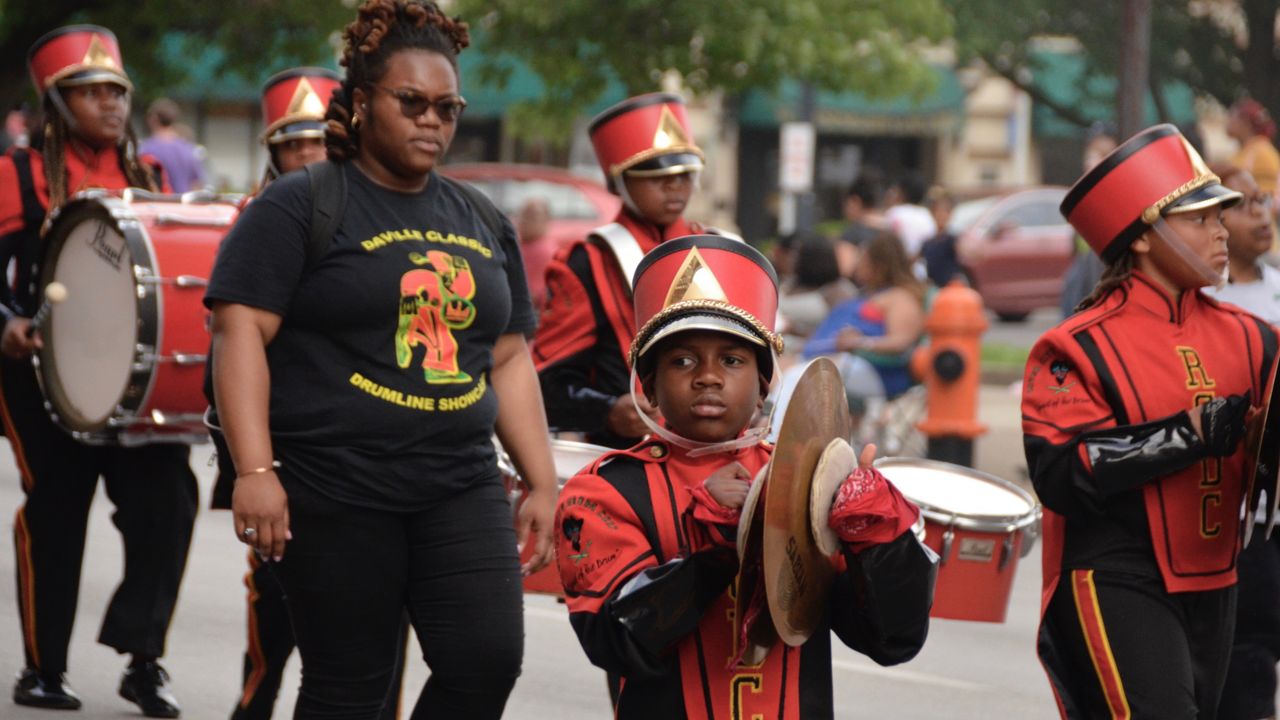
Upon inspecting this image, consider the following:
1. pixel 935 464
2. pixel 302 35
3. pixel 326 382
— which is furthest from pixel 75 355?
Result: pixel 302 35

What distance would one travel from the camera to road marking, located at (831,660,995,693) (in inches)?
281

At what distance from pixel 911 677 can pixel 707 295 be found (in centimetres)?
408

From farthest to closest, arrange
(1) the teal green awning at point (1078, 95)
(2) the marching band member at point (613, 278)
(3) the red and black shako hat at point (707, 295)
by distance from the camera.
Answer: (1) the teal green awning at point (1078, 95)
(2) the marching band member at point (613, 278)
(3) the red and black shako hat at point (707, 295)

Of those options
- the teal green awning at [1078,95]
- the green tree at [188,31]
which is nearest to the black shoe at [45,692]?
the green tree at [188,31]

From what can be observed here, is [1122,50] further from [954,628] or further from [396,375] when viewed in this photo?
[396,375]

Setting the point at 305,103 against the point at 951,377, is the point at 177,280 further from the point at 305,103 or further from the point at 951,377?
the point at 951,377

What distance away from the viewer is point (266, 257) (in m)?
4.06

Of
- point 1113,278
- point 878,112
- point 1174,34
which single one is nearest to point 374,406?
point 1113,278

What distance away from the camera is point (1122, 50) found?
37.5 feet

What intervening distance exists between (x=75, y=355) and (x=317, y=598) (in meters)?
2.25

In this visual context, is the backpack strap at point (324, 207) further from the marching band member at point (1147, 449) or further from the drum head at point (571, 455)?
the marching band member at point (1147, 449)

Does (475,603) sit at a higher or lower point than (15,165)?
lower

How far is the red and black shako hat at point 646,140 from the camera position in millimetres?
5566

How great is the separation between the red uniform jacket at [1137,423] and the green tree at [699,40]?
14959 mm
